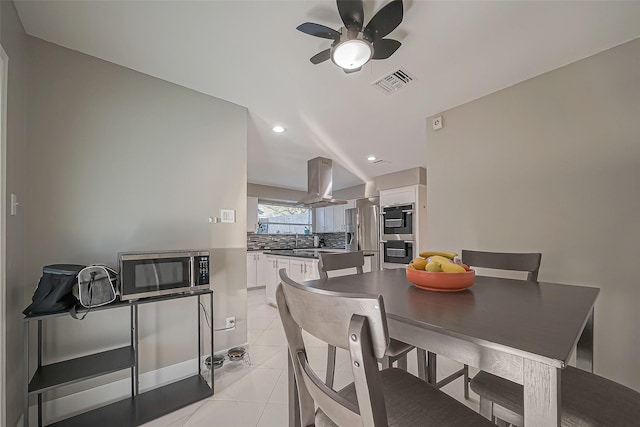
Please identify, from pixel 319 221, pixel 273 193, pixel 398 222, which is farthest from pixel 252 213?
pixel 398 222

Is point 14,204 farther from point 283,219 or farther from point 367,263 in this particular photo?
point 283,219

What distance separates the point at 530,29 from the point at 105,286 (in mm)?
2934

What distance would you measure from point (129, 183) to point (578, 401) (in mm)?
2615

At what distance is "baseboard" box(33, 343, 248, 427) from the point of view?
1.59 metres

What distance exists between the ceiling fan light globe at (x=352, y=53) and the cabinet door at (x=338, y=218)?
487 cm

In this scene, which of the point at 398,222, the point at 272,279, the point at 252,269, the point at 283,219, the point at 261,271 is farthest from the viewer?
the point at 283,219

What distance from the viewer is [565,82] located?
1.93 meters

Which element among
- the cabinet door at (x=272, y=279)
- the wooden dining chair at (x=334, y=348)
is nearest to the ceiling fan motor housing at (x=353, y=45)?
the wooden dining chair at (x=334, y=348)

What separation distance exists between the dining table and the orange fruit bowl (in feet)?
0.09

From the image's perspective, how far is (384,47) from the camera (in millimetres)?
1555

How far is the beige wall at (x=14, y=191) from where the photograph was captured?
130cm

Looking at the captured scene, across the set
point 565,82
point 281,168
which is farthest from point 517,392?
point 281,168

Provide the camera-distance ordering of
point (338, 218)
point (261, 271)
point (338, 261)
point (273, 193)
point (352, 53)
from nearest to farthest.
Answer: point (352, 53) < point (338, 261) < point (261, 271) < point (273, 193) < point (338, 218)

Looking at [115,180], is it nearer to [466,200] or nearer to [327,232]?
[466,200]
